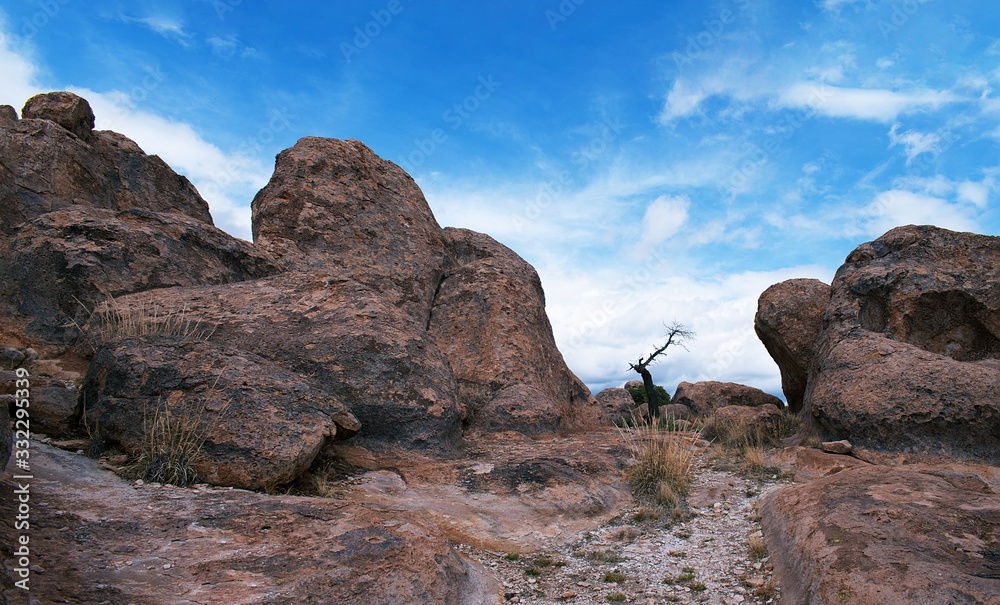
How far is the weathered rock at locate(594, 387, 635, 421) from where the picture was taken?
23.5 meters

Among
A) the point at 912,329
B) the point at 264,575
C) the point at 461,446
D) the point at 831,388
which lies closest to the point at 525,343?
the point at 461,446

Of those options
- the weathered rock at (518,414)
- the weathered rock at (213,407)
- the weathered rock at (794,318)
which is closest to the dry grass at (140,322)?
the weathered rock at (213,407)

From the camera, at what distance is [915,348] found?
9.17 m

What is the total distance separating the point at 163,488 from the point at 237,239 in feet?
19.2

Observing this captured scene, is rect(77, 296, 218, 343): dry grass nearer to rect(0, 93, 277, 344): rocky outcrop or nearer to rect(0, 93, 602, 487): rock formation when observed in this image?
rect(0, 93, 602, 487): rock formation

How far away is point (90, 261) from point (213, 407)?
11.9ft

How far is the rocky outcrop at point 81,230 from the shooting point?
744 centimetres

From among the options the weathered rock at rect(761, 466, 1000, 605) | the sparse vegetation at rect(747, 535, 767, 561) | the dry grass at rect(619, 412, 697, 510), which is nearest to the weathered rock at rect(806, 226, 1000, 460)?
the weathered rock at rect(761, 466, 1000, 605)

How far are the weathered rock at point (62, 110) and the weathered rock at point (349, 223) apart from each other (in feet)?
9.54

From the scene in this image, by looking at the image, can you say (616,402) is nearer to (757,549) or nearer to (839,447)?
(839,447)

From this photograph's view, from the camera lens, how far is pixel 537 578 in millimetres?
5082

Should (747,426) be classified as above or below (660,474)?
above

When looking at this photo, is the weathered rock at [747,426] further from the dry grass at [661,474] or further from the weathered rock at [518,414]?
the weathered rock at [518,414]

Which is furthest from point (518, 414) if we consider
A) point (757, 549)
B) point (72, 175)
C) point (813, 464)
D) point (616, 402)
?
point (616, 402)
